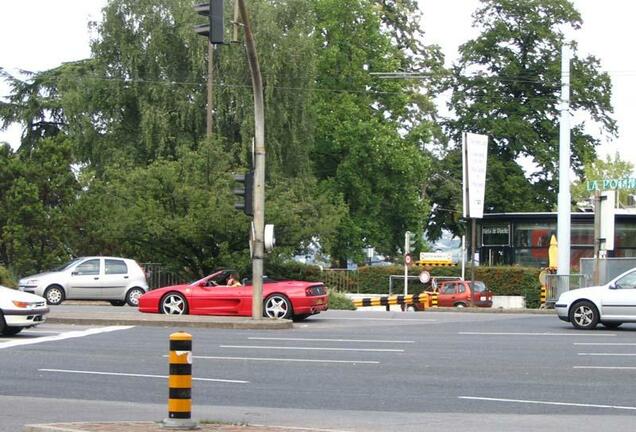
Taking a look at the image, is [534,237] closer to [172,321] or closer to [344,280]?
[344,280]

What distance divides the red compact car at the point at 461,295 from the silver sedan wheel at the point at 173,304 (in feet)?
64.0

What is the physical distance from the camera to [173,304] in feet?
93.6

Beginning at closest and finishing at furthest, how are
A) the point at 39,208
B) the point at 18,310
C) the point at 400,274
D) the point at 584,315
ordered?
1. the point at 18,310
2. the point at 584,315
3. the point at 39,208
4. the point at 400,274

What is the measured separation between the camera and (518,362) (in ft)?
59.9

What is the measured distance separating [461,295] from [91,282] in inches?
→ 641

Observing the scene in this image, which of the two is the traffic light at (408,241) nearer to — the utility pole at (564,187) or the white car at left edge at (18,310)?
the utility pole at (564,187)

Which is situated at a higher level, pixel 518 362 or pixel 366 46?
pixel 366 46

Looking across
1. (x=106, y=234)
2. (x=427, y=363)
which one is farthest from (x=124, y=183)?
(x=427, y=363)

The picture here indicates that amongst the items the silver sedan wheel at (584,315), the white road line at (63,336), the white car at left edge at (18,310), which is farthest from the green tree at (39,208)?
the silver sedan wheel at (584,315)

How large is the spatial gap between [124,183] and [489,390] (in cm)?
3020

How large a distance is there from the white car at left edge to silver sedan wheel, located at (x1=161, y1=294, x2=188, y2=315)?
6150mm

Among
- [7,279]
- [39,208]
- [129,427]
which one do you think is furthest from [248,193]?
[39,208]

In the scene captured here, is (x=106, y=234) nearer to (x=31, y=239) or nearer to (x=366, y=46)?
(x=31, y=239)

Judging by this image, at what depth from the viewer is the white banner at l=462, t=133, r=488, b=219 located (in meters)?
40.4
